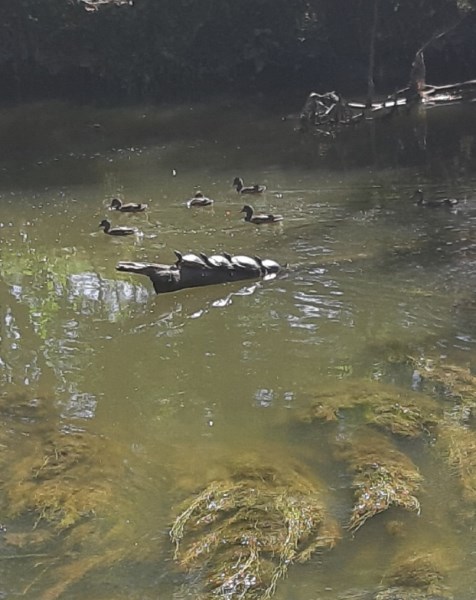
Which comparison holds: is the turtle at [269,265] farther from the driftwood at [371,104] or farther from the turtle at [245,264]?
the driftwood at [371,104]

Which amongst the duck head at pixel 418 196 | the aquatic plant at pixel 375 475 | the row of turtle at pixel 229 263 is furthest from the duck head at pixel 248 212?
the aquatic plant at pixel 375 475

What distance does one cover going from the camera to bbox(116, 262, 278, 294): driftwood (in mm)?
10344

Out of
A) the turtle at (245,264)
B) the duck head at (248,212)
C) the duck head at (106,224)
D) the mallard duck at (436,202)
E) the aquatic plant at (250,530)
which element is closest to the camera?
the aquatic plant at (250,530)

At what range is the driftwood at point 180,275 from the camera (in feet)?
33.9

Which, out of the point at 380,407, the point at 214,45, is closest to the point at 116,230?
the point at 380,407

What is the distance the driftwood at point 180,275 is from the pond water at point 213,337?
0.13 m

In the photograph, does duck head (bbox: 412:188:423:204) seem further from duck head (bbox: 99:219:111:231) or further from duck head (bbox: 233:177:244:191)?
duck head (bbox: 99:219:111:231)

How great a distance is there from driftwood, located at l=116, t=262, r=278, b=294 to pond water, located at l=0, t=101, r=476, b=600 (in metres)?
0.13

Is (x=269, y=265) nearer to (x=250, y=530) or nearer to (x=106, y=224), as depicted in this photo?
(x=106, y=224)

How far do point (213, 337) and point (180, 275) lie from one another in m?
1.41

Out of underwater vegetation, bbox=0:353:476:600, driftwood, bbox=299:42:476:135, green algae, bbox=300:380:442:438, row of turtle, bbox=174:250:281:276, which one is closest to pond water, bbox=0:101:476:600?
underwater vegetation, bbox=0:353:476:600

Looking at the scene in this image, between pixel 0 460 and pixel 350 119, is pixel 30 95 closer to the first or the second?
pixel 350 119

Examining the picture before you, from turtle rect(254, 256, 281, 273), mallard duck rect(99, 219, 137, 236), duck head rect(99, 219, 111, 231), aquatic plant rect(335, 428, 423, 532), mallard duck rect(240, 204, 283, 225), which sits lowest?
aquatic plant rect(335, 428, 423, 532)

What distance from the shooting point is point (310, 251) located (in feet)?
39.2
